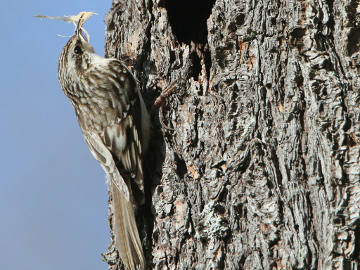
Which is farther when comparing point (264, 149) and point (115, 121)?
point (115, 121)

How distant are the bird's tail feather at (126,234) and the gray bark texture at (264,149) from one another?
6cm

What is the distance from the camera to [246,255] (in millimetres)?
2092

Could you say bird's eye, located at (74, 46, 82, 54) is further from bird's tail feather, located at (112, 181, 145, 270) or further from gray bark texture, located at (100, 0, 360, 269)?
bird's tail feather, located at (112, 181, 145, 270)

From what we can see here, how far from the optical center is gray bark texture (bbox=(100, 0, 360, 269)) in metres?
2.03

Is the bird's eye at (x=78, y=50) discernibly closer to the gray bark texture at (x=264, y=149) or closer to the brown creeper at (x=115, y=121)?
the brown creeper at (x=115, y=121)

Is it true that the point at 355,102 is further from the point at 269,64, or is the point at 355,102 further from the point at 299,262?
the point at 299,262

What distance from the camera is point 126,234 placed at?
2553mm

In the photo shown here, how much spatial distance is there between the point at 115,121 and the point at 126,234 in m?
0.72

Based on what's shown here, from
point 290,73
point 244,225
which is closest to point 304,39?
point 290,73

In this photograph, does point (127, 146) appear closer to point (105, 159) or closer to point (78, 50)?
point (105, 159)

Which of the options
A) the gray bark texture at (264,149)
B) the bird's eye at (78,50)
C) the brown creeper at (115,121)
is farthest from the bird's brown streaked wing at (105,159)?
the bird's eye at (78,50)

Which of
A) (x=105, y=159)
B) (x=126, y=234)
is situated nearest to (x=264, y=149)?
(x=126, y=234)

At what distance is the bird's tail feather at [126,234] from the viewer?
8.14 ft

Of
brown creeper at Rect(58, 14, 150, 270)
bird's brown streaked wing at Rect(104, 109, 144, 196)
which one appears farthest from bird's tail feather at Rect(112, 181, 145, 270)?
bird's brown streaked wing at Rect(104, 109, 144, 196)
